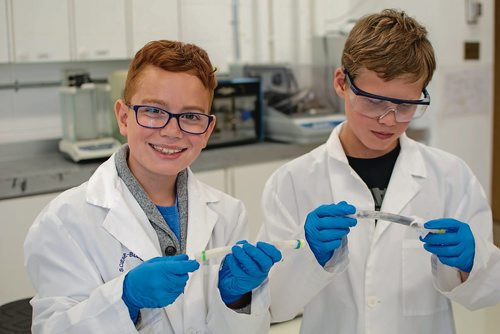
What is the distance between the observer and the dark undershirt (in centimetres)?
163

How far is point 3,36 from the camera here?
284 centimetres

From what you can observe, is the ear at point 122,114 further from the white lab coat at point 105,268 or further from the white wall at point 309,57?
the white wall at point 309,57

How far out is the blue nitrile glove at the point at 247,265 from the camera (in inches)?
50.1

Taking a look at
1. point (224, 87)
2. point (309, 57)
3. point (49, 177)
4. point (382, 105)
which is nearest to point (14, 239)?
point (49, 177)

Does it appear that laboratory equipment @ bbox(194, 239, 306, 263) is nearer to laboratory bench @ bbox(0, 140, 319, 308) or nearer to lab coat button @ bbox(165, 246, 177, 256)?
lab coat button @ bbox(165, 246, 177, 256)

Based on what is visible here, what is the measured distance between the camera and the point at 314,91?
3.69 metres

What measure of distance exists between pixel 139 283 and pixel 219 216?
32 cm

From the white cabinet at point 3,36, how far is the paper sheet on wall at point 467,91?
232 centimetres

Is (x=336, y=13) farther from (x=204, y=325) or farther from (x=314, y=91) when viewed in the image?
(x=204, y=325)

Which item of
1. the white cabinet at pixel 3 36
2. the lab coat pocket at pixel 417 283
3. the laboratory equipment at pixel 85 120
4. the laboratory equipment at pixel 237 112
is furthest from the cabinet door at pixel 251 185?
the lab coat pocket at pixel 417 283

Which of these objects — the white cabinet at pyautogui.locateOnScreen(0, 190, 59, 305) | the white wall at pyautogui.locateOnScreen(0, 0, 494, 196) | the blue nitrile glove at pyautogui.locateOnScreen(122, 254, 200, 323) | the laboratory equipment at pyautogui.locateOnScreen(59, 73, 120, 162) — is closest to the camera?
the blue nitrile glove at pyautogui.locateOnScreen(122, 254, 200, 323)

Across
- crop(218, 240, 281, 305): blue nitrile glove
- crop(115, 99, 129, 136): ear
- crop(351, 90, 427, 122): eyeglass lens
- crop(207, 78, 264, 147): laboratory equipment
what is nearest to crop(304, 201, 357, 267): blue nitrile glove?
crop(218, 240, 281, 305): blue nitrile glove

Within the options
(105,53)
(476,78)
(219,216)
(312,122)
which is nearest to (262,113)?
(312,122)

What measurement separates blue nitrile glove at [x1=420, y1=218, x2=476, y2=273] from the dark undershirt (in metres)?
0.23
